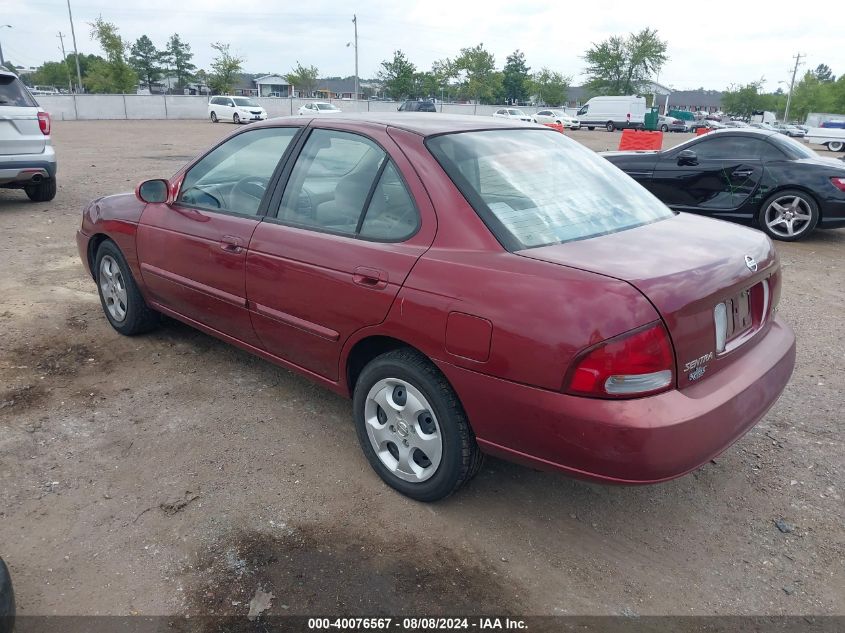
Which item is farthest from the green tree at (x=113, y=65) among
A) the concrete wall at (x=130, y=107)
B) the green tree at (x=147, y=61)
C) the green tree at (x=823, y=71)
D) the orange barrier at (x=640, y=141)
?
the green tree at (x=823, y=71)

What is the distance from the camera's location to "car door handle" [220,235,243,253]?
3398 mm

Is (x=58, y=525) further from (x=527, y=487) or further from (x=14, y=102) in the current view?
(x=14, y=102)

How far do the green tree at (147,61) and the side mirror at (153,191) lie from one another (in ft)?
313

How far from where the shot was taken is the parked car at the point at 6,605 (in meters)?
2.03

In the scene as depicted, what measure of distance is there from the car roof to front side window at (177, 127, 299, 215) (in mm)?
135

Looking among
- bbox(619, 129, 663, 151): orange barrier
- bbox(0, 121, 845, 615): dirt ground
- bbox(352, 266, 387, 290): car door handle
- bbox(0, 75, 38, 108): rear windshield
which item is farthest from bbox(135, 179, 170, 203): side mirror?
bbox(619, 129, 663, 151): orange barrier

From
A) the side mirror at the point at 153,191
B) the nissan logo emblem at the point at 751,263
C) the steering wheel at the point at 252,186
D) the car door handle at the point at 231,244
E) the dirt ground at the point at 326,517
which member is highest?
the steering wheel at the point at 252,186

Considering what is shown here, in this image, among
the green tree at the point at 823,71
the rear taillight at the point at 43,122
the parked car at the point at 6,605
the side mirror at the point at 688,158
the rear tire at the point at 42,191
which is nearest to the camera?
the parked car at the point at 6,605

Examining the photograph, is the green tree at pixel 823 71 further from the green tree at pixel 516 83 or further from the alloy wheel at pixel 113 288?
the alloy wheel at pixel 113 288

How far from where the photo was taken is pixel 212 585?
240 cm

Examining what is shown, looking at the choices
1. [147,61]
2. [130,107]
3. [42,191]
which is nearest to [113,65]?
[130,107]

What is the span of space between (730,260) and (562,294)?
2.75ft

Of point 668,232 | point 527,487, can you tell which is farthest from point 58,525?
point 668,232

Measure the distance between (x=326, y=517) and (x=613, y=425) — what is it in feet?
4.37
